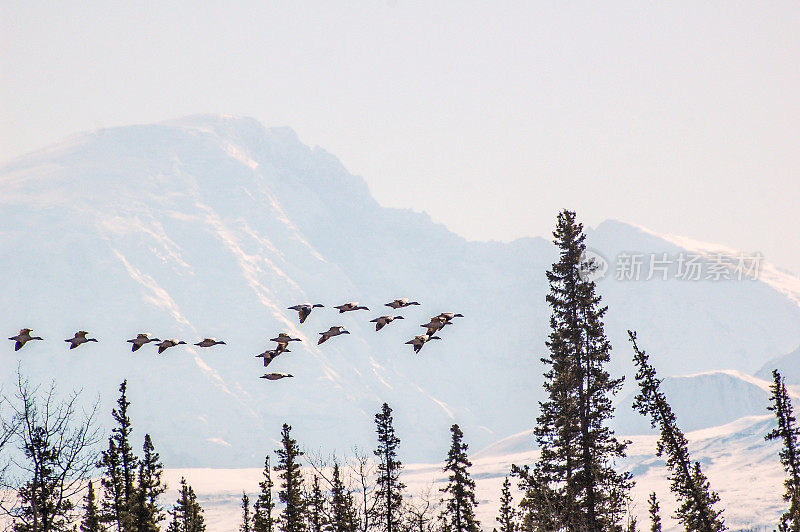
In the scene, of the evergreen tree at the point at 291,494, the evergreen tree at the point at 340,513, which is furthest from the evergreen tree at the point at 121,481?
the evergreen tree at the point at 340,513

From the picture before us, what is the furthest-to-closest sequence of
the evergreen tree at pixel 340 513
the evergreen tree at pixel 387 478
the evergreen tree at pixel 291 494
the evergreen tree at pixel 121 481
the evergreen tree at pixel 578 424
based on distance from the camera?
the evergreen tree at pixel 291 494 → the evergreen tree at pixel 387 478 → the evergreen tree at pixel 121 481 → the evergreen tree at pixel 340 513 → the evergreen tree at pixel 578 424

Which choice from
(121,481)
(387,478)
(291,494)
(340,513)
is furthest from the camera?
(291,494)

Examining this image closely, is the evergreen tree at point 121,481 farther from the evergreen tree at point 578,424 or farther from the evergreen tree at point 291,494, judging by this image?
the evergreen tree at point 578,424

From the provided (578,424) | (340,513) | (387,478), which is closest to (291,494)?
(340,513)

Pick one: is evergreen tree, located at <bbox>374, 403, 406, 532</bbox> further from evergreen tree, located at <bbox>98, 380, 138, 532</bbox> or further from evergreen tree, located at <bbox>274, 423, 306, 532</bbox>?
evergreen tree, located at <bbox>98, 380, 138, 532</bbox>

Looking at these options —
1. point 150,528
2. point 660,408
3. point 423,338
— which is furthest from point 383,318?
point 150,528

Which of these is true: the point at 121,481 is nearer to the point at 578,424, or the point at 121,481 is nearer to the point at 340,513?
the point at 340,513

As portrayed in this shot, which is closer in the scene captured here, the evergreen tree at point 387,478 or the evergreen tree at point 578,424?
the evergreen tree at point 578,424

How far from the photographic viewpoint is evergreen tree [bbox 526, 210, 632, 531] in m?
32.9

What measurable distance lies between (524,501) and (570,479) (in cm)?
240

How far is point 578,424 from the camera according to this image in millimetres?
34531

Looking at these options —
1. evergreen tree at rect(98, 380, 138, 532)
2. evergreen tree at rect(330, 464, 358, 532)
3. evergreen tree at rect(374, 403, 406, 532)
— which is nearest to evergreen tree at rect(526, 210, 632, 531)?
evergreen tree at rect(330, 464, 358, 532)

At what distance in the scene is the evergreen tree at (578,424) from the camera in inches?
1296

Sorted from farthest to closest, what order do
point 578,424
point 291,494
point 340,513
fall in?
point 291,494, point 340,513, point 578,424
